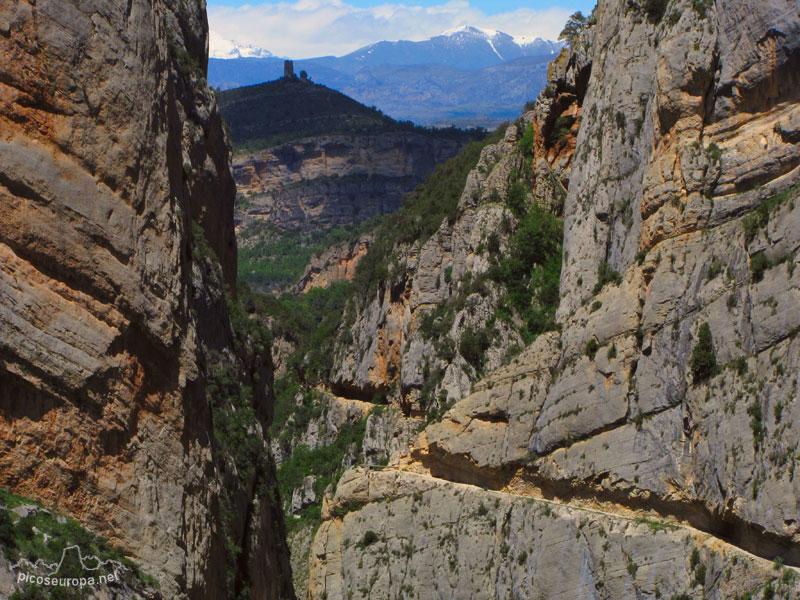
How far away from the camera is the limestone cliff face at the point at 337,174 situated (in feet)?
632

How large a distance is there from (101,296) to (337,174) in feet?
579

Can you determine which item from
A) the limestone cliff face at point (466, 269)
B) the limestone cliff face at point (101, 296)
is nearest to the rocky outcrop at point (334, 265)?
the limestone cliff face at point (466, 269)

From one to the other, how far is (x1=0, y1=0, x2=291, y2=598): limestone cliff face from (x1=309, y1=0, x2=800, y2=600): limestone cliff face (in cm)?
1823

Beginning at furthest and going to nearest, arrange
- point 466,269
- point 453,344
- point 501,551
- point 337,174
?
point 337,174
point 466,269
point 453,344
point 501,551

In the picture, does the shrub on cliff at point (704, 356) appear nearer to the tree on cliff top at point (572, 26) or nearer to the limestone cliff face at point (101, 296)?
the limestone cliff face at point (101, 296)

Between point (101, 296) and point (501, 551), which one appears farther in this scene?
point (501, 551)

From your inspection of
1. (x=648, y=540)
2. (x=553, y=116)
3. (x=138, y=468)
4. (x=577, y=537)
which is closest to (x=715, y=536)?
(x=648, y=540)

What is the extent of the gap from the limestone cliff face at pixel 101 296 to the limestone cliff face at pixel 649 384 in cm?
1823

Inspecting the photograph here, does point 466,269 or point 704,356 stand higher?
point 466,269

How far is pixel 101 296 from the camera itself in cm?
2419

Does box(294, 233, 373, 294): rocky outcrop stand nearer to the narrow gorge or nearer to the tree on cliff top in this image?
the narrow gorge

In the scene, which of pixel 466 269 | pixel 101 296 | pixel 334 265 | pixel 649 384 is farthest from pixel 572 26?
pixel 334 265

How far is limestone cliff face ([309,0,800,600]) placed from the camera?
3744cm

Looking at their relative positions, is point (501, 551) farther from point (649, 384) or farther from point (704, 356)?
point (704, 356)
